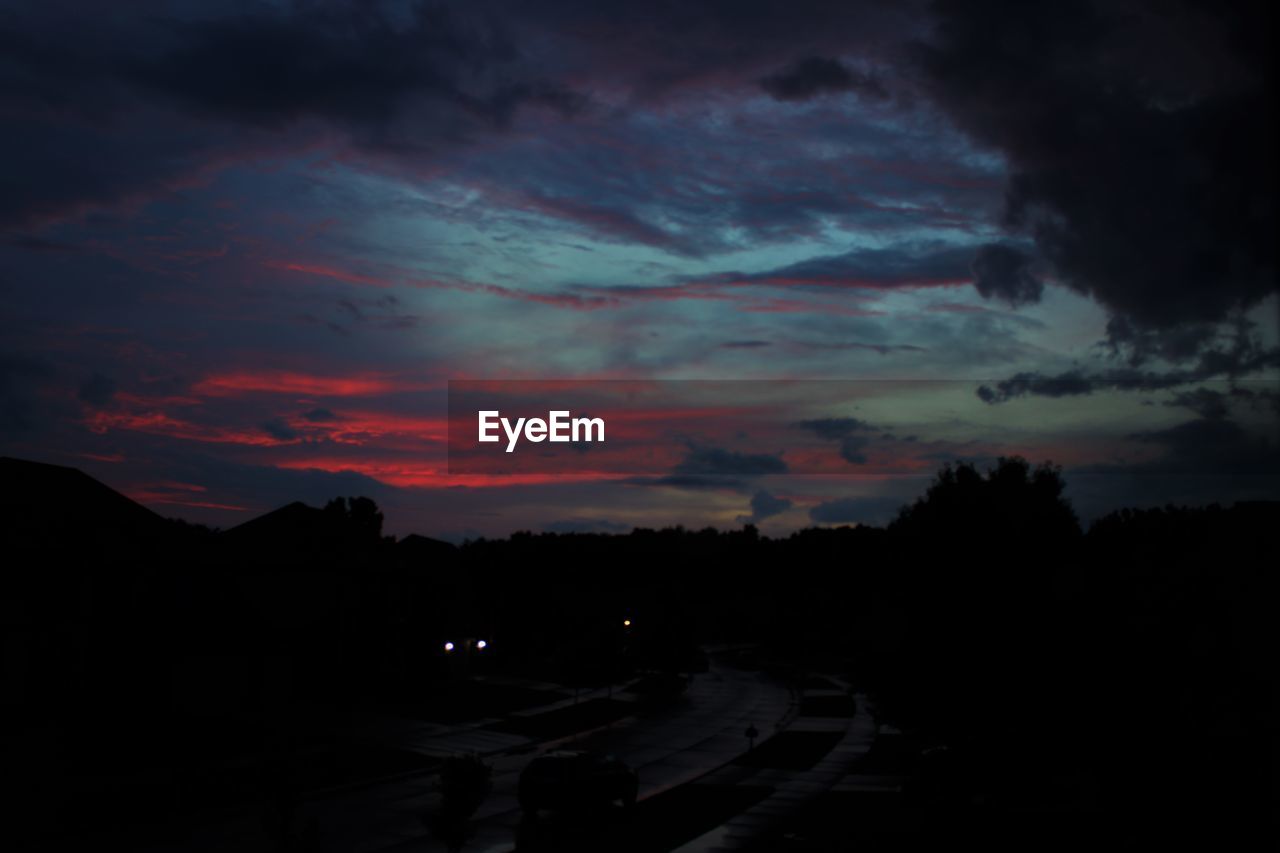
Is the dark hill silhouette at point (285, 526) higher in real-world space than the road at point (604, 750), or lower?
higher

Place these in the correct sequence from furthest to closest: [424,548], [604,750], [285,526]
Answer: [424,548] < [285,526] < [604,750]

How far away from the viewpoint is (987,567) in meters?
24.1

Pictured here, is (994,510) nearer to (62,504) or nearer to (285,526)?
(62,504)

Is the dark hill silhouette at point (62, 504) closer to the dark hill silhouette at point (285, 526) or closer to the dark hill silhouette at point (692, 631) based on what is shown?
the dark hill silhouette at point (692, 631)

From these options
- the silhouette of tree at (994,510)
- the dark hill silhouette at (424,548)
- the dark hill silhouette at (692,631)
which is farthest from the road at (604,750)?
the dark hill silhouette at (424,548)

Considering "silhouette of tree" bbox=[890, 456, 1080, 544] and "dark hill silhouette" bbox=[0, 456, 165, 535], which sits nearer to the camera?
"silhouette of tree" bbox=[890, 456, 1080, 544]

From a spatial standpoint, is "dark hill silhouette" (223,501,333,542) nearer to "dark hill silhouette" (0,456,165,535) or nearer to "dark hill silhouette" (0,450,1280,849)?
"dark hill silhouette" (0,450,1280,849)

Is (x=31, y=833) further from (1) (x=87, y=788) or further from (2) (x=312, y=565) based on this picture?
(2) (x=312, y=565)

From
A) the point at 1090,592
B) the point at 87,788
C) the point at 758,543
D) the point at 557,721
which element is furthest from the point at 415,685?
the point at 758,543

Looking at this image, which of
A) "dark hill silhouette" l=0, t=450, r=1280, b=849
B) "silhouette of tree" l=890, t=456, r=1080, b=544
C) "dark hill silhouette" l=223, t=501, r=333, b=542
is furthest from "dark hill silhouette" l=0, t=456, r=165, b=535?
"silhouette of tree" l=890, t=456, r=1080, b=544

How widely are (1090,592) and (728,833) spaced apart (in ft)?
32.5

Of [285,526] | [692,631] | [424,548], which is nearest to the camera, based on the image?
[285,526]

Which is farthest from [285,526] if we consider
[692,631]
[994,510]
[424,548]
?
[994,510]

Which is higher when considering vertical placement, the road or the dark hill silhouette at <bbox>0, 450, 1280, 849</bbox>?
the dark hill silhouette at <bbox>0, 450, 1280, 849</bbox>
